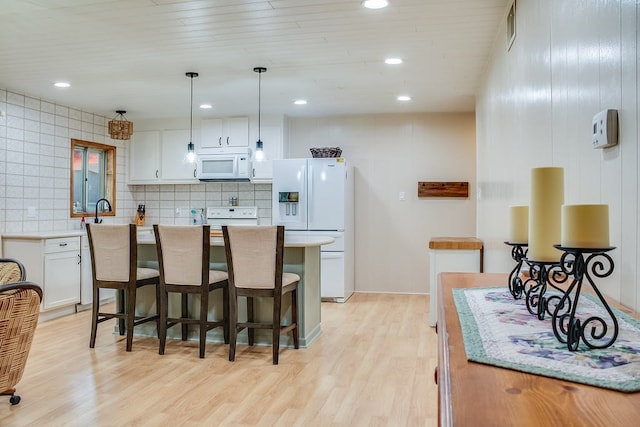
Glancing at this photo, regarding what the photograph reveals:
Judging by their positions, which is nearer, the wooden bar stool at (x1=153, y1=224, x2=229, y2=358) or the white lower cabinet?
the wooden bar stool at (x1=153, y1=224, x2=229, y2=358)

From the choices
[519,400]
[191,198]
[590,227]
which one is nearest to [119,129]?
[191,198]

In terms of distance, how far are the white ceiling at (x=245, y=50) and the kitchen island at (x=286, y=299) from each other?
147 centimetres

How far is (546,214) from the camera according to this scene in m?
1.25

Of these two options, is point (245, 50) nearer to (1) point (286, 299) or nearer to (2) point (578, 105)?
(1) point (286, 299)

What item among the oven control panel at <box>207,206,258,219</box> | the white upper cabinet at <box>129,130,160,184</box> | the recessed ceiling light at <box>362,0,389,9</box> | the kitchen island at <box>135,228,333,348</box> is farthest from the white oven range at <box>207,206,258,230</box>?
the recessed ceiling light at <box>362,0,389,9</box>

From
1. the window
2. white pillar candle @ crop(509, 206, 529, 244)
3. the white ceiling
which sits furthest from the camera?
the window

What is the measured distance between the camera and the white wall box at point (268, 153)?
609cm

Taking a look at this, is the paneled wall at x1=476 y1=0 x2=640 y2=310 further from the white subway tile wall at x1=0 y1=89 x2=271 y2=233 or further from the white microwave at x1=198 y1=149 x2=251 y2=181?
the white subway tile wall at x1=0 y1=89 x2=271 y2=233

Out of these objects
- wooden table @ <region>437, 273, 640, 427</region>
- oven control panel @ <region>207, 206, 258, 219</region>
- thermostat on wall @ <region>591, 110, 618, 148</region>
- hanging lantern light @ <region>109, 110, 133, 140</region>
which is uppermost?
hanging lantern light @ <region>109, 110, 133, 140</region>

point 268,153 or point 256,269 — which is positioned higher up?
point 268,153

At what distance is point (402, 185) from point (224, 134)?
7.76 feet

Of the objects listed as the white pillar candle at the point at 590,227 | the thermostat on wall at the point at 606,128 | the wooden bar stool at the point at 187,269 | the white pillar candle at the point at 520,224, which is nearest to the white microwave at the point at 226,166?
the wooden bar stool at the point at 187,269

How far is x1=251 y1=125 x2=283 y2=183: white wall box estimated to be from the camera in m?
6.09

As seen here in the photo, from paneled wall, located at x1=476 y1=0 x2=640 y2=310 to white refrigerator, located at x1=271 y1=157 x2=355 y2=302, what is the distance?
2724 millimetres
